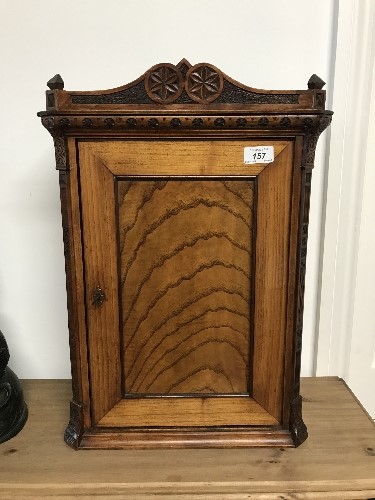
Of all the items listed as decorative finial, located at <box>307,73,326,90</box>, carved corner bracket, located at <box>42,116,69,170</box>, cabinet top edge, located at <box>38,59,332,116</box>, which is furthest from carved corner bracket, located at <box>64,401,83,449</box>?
decorative finial, located at <box>307,73,326,90</box>

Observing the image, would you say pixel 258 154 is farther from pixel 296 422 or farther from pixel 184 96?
pixel 296 422

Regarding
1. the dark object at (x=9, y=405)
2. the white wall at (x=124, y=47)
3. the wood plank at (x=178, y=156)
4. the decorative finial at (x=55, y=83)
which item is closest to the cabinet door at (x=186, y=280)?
the wood plank at (x=178, y=156)

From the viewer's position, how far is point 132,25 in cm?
122

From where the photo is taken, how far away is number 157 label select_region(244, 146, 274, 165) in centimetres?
88

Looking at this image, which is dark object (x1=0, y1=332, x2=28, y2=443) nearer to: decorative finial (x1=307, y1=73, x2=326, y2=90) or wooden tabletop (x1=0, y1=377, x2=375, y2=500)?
wooden tabletop (x1=0, y1=377, x2=375, y2=500)

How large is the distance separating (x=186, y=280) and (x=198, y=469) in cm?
39

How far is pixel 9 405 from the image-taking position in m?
1.09

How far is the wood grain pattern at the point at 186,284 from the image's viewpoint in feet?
2.98

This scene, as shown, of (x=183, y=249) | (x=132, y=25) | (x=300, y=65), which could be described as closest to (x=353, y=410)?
(x=183, y=249)

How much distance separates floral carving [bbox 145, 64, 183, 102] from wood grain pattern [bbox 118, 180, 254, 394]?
0.52ft

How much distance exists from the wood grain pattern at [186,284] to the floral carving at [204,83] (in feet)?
0.52

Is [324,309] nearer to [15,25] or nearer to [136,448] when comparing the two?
[136,448]

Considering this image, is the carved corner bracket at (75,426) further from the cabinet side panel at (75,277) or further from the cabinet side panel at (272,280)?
the cabinet side panel at (272,280)

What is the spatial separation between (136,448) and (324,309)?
0.69 m
